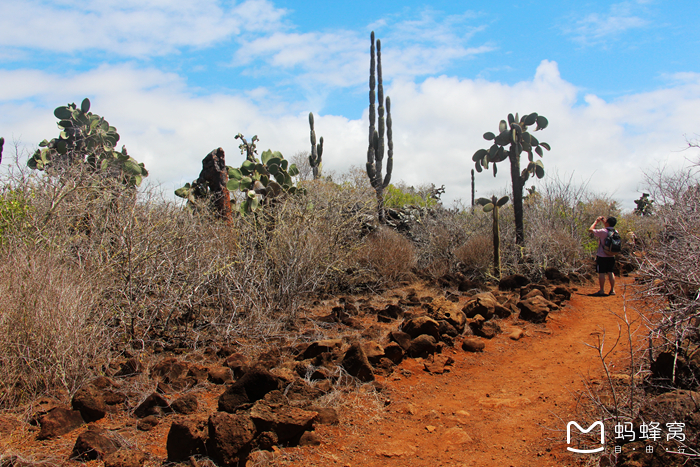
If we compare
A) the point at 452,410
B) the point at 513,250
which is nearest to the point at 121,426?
the point at 452,410

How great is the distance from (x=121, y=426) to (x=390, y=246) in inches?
299

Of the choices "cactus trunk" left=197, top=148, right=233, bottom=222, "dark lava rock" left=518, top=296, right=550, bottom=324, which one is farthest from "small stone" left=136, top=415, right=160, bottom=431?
"cactus trunk" left=197, top=148, right=233, bottom=222

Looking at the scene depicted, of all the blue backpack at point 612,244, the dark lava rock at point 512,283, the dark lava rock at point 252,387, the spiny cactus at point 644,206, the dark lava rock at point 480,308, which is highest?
the spiny cactus at point 644,206

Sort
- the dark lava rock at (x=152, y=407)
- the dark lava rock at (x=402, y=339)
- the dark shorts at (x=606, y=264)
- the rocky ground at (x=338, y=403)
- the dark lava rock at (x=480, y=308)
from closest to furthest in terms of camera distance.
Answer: the rocky ground at (x=338, y=403), the dark lava rock at (x=152, y=407), the dark lava rock at (x=402, y=339), the dark lava rock at (x=480, y=308), the dark shorts at (x=606, y=264)

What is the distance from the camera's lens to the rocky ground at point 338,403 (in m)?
3.14

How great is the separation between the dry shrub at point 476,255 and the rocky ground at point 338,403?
4.96 meters

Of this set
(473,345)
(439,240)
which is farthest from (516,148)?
(473,345)

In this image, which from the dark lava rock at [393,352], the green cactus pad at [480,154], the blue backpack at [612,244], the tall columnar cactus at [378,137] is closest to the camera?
the dark lava rock at [393,352]

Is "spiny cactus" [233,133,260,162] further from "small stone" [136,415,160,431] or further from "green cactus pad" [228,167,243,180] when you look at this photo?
"small stone" [136,415,160,431]

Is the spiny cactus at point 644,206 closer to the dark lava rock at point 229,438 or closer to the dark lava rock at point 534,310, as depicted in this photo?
the dark lava rock at point 534,310

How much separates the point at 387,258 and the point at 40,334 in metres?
7.35

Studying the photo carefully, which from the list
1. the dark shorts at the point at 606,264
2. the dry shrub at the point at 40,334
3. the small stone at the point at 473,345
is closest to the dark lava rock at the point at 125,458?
the dry shrub at the point at 40,334

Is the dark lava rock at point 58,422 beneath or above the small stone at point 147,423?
above

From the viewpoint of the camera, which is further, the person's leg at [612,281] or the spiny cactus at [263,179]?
the spiny cactus at [263,179]
